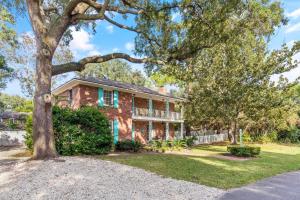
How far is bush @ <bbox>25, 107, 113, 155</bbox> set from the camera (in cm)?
1374

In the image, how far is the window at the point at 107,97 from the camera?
21.7 m

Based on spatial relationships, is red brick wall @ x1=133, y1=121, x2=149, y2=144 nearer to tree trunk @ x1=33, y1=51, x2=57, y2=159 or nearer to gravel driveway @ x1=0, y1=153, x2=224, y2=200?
tree trunk @ x1=33, y1=51, x2=57, y2=159

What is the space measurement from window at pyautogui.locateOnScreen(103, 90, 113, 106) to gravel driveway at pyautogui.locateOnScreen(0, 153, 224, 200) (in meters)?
12.5

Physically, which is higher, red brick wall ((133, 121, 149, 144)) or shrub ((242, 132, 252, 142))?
red brick wall ((133, 121, 149, 144))

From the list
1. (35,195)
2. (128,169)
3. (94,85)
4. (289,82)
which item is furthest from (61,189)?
(289,82)

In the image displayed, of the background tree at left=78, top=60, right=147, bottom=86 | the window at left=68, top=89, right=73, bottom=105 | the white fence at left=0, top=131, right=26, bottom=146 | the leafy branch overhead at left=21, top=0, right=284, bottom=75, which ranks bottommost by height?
the white fence at left=0, top=131, right=26, bottom=146

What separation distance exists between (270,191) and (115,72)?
47.1 m

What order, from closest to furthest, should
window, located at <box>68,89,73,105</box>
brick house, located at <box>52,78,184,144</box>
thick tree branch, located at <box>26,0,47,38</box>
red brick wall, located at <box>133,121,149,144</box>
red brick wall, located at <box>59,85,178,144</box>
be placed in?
thick tree branch, located at <box>26,0,47,38</box> < red brick wall, located at <box>59,85,178,144</box> < brick house, located at <box>52,78,184,144</box> < window, located at <box>68,89,73,105</box> < red brick wall, located at <box>133,121,149,144</box>

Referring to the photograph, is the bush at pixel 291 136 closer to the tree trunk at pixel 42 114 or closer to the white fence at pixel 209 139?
the white fence at pixel 209 139

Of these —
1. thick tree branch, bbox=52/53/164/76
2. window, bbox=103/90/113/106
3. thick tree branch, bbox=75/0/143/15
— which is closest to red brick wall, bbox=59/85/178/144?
window, bbox=103/90/113/106

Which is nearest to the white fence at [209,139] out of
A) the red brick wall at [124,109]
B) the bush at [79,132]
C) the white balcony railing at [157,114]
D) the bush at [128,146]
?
the white balcony railing at [157,114]

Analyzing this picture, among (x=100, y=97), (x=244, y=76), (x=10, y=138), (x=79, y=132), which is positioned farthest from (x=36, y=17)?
(x=10, y=138)

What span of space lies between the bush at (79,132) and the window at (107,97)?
611 centimetres

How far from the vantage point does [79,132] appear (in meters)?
14.4
